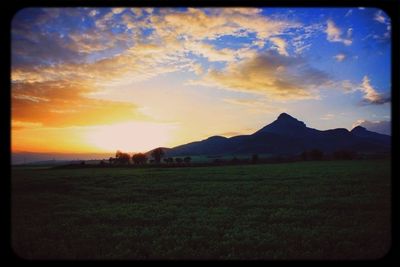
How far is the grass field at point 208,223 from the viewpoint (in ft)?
25.7

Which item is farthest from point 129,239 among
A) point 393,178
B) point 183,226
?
point 393,178

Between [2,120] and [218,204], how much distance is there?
13.3m

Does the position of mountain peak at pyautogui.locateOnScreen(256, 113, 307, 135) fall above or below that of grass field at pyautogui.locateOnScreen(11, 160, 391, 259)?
above

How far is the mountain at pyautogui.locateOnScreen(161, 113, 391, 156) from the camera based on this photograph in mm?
73163

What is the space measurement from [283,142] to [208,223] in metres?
95.6

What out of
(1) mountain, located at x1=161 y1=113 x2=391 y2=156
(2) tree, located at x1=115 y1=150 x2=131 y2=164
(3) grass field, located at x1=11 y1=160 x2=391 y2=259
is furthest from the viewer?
(1) mountain, located at x1=161 y1=113 x2=391 y2=156

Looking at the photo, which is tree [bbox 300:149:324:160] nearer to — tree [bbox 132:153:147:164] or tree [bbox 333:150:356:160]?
tree [bbox 333:150:356:160]

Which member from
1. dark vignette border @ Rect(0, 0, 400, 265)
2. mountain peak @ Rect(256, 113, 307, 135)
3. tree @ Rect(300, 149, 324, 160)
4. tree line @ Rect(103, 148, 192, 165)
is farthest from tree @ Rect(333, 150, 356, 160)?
mountain peak @ Rect(256, 113, 307, 135)

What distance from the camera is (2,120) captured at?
3.08m

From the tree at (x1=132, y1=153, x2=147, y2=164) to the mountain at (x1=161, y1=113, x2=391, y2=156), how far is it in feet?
21.1

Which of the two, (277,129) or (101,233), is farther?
(277,129)
